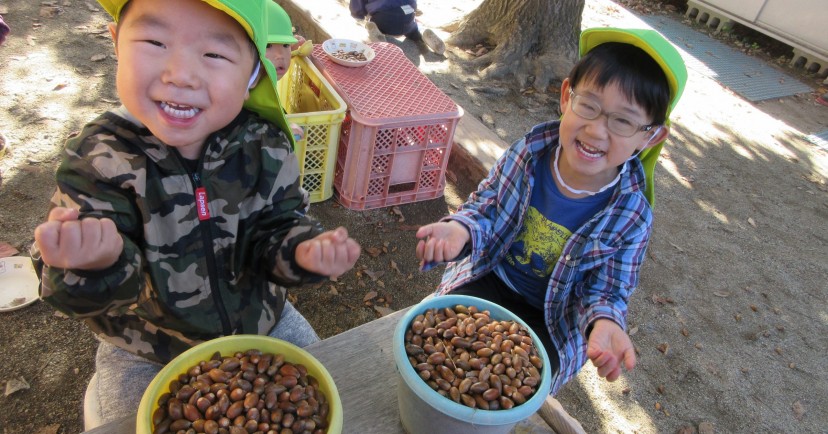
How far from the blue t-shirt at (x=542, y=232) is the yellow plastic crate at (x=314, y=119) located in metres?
1.52

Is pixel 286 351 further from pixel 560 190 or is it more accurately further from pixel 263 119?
pixel 560 190

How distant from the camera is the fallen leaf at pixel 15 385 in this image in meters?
2.42

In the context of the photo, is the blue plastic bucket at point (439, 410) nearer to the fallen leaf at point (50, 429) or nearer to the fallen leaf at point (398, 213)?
the fallen leaf at point (50, 429)

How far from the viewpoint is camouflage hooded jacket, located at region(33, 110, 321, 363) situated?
148 cm

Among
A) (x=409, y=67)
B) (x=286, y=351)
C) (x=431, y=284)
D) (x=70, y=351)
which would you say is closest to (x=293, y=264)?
(x=286, y=351)

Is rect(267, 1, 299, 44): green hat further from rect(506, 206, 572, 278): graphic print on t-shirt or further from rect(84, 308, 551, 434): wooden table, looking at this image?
rect(84, 308, 551, 434): wooden table

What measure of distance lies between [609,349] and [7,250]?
10.1 feet

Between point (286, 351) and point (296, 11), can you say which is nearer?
point (286, 351)

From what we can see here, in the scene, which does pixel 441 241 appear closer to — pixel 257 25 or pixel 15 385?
pixel 257 25

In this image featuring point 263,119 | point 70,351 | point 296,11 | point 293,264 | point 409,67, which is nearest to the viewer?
point 293,264

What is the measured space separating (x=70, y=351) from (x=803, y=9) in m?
9.71

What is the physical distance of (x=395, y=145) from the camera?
356 centimetres

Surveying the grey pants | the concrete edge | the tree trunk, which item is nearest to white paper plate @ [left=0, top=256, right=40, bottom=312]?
the grey pants

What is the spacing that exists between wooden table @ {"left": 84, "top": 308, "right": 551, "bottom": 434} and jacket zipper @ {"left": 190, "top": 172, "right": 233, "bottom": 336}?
14.0 inches
